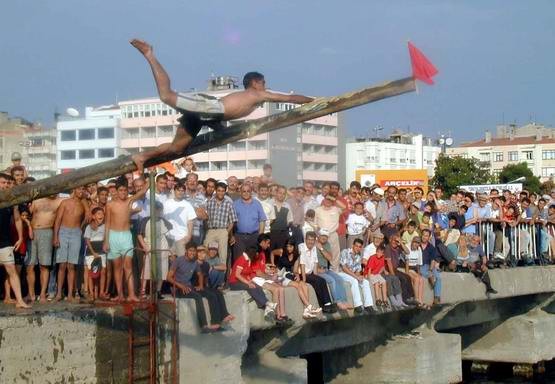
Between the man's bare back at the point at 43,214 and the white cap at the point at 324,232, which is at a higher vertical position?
the man's bare back at the point at 43,214

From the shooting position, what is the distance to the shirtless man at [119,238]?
12.6 m

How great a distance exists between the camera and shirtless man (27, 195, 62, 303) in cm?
1242

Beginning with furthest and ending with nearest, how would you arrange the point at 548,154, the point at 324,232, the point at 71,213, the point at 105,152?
the point at 548,154, the point at 105,152, the point at 324,232, the point at 71,213

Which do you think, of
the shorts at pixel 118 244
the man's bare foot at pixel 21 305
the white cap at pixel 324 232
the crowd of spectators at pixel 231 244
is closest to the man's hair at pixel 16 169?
the crowd of spectators at pixel 231 244

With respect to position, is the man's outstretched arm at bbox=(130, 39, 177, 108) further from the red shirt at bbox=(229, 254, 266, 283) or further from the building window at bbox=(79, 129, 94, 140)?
the building window at bbox=(79, 129, 94, 140)

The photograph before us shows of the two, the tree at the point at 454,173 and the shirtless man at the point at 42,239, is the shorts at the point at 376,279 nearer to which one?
the shirtless man at the point at 42,239

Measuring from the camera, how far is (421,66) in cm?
707

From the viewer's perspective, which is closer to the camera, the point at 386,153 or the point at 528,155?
the point at 386,153

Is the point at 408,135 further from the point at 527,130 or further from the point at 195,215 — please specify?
the point at 195,215

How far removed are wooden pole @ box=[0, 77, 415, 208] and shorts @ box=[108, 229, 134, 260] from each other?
5.16 m

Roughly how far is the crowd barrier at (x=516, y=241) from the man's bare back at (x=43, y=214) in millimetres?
10726

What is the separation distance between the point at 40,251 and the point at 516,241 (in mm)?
12820

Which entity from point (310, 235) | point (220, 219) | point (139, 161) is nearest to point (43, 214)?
point (220, 219)

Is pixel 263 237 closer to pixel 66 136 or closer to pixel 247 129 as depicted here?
pixel 247 129
